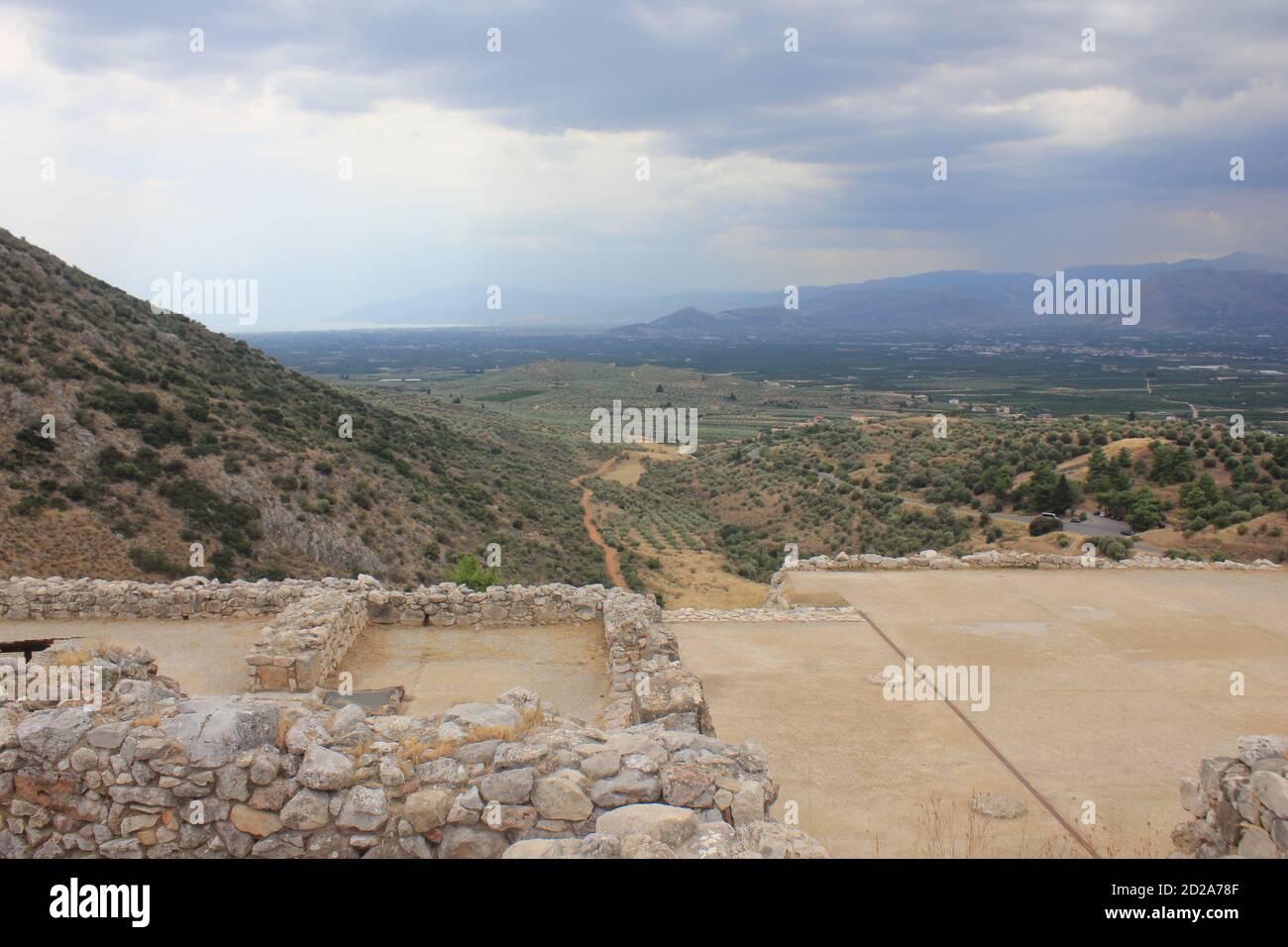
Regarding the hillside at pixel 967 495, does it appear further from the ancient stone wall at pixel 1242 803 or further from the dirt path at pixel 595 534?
the ancient stone wall at pixel 1242 803

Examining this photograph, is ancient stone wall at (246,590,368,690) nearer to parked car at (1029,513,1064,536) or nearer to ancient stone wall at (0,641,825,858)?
ancient stone wall at (0,641,825,858)

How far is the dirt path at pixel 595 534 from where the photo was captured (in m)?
27.4

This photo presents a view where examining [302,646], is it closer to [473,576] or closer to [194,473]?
[473,576]

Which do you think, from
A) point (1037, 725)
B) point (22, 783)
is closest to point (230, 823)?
point (22, 783)

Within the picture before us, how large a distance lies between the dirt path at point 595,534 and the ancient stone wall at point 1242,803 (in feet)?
67.0

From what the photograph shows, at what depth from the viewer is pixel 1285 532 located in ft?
68.5

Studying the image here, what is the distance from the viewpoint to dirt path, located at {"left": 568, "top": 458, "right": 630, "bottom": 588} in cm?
2737

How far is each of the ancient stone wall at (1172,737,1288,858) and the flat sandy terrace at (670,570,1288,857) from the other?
0.94 metres

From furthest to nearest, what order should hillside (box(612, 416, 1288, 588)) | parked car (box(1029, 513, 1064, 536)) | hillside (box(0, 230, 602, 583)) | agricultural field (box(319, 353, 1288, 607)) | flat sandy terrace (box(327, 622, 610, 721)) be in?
parked car (box(1029, 513, 1064, 536)) < agricultural field (box(319, 353, 1288, 607)) < hillside (box(612, 416, 1288, 588)) < hillside (box(0, 230, 602, 583)) < flat sandy terrace (box(327, 622, 610, 721))

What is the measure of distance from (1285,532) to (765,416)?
227 ft

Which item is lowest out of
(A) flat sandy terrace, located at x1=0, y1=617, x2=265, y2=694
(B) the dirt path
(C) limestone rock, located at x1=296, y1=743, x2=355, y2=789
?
(B) the dirt path

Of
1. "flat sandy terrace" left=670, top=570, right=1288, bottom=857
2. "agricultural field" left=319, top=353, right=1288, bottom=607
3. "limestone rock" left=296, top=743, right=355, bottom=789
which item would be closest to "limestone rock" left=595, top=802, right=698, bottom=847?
"limestone rock" left=296, top=743, right=355, bottom=789

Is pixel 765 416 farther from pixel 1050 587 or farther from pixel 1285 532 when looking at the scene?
pixel 1050 587

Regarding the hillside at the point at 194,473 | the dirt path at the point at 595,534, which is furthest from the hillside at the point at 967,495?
the hillside at the point at 194,473
